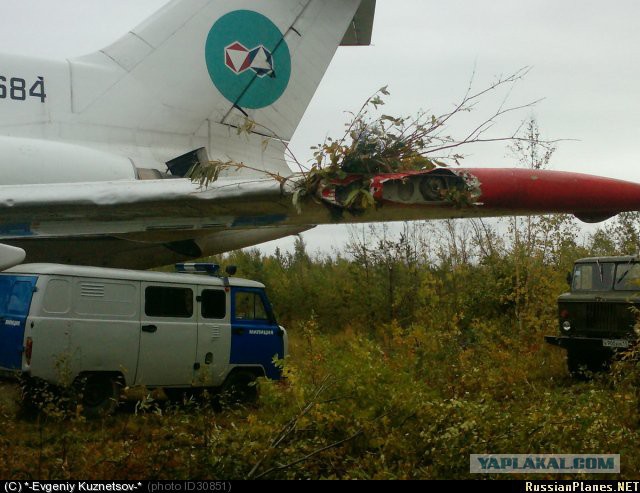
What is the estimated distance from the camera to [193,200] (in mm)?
7160

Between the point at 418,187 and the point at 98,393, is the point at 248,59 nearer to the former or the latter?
the point at 98,393

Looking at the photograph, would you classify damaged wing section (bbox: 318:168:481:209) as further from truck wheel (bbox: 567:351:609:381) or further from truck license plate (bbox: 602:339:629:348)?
truck wheel (bbox: 567:351:609:381)

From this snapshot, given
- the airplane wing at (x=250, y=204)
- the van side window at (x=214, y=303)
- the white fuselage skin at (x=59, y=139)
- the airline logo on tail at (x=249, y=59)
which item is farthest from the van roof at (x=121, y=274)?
the airline logo on tail at (x=249, y=59)

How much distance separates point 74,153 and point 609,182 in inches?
225

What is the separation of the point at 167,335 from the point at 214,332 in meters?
0.76

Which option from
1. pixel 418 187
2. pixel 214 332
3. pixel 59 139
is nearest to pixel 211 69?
pixel 59 139

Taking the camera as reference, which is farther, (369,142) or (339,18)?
(339,18)

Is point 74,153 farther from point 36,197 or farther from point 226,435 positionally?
point 226,435

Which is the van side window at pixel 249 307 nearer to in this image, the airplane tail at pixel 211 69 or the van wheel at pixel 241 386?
the van wheel at pixel 241 386

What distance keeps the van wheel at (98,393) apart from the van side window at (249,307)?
6.87 ft

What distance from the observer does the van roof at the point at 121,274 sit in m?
8.10

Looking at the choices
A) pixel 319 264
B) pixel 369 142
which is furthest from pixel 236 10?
pixel 319 264

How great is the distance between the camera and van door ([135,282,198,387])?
8.83 m

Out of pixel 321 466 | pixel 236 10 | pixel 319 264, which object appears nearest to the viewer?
pixel 321 466
